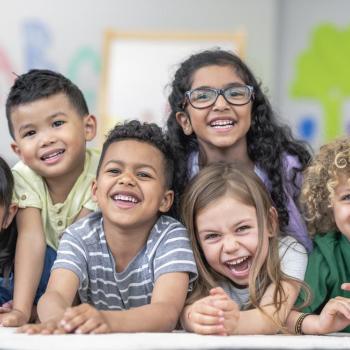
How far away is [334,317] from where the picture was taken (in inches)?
59.6

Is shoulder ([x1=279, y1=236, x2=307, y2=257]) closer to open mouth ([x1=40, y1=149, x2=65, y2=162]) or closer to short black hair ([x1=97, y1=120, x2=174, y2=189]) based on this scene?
short black hair ([x1=97, y1=120, x2=174, y2=189])

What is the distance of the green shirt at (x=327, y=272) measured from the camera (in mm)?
1669

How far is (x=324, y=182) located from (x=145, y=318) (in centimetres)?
60

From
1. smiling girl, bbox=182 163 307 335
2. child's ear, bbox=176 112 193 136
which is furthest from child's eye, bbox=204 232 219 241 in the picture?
child's ear, bbox=176 112 193 136

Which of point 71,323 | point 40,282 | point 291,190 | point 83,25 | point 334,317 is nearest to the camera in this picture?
point 71,323

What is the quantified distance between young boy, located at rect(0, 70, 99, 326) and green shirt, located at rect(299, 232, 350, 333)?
565 mm

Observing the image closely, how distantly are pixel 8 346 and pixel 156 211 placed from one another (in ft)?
2.15

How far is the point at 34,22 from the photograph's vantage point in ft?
14.8

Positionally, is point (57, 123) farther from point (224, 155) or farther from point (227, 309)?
point (227, 309)

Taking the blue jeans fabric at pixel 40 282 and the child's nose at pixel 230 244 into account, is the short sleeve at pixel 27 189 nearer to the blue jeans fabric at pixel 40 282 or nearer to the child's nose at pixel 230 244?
the blue jeans fabric at pixel 40 282

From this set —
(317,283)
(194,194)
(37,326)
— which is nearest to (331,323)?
(317,283)

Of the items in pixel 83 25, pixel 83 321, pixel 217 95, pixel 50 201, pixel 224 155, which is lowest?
pixel 83 321

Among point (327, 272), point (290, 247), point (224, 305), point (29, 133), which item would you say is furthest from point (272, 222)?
point (29, 133)

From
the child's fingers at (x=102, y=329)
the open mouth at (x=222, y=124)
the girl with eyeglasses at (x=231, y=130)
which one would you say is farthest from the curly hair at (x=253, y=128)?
the child's fingers at (x=102, y=329)
